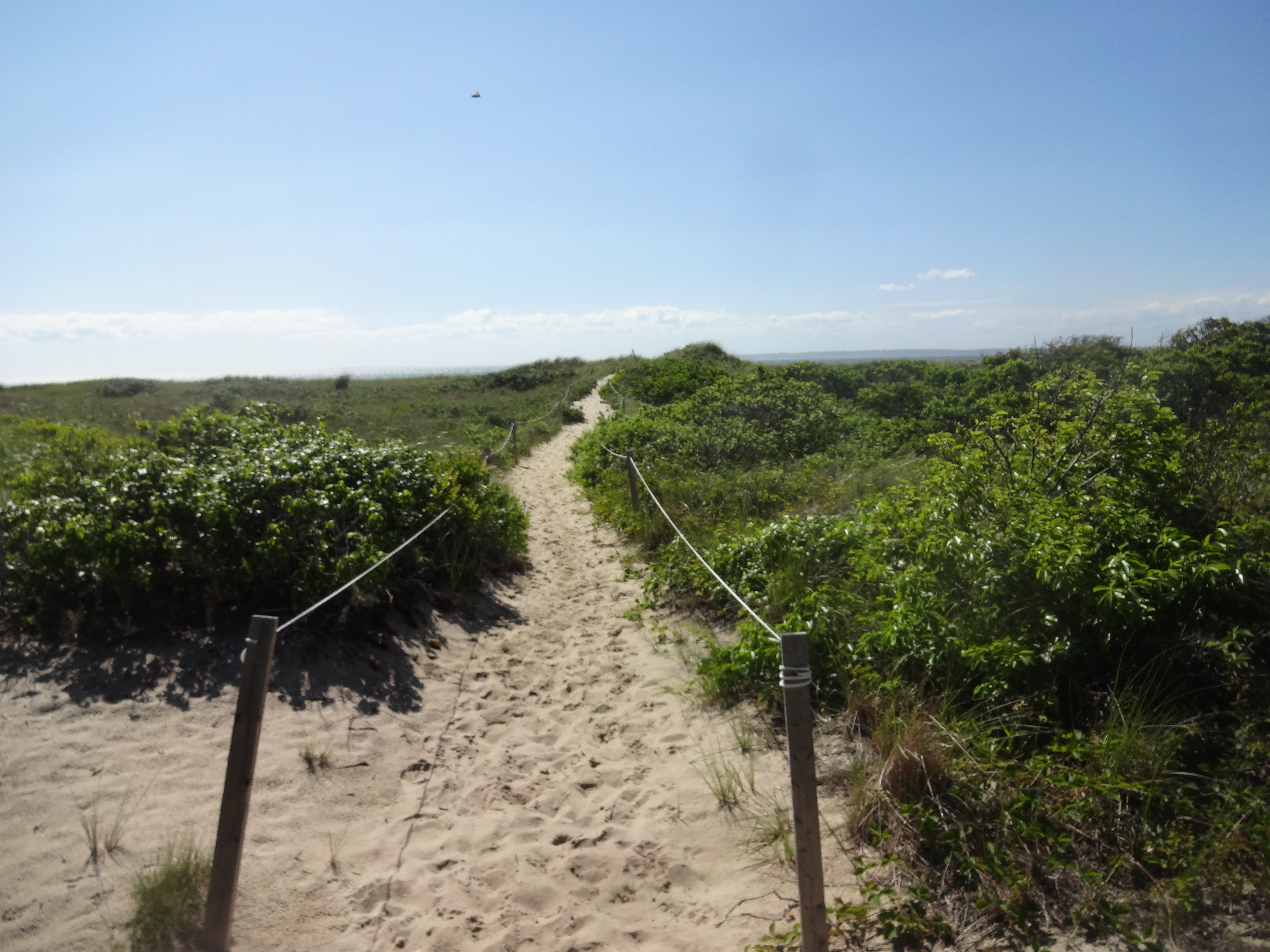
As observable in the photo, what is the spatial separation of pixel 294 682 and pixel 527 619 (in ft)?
8.38

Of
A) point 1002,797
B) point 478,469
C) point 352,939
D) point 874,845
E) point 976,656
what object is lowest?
point 352,939

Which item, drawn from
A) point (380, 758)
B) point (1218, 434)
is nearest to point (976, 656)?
point (1218, 434)

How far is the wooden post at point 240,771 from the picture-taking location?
2980 millimetres

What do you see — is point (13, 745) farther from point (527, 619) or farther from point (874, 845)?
point (874, 845)

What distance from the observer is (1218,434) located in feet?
18.4

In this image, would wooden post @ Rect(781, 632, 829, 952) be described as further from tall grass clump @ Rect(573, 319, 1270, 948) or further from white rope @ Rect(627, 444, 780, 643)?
white rope @ Rect(627, 444, 780, 643)

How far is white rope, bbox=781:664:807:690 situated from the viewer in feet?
9.02

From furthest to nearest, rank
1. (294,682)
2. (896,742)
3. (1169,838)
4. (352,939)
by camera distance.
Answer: (294,682), (896,742), (352,939), (1169,838)

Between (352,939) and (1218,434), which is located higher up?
(1218,434)

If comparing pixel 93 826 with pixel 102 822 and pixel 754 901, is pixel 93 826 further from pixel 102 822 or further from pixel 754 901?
pixel 754 901

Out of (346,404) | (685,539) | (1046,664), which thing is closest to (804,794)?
(1046,664)

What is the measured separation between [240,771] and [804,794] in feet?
7.41

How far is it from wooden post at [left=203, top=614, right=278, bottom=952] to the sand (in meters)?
0.37

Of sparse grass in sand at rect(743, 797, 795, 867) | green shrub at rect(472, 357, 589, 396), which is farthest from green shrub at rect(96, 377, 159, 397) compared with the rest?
sparse grass in sand at rect(743, 797, 795, 867)
